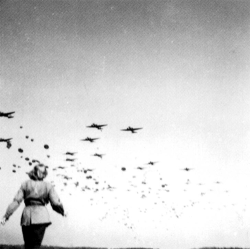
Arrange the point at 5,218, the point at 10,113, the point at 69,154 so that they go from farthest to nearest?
1. the point at 69,154
2. the point at 10,113
3. the point at 5,218

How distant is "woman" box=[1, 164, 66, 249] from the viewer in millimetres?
4812

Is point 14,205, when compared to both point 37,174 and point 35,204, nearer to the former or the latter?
point 35,204

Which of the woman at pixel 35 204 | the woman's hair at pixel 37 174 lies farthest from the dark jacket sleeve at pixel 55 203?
the woman's hair at pixel 37 174

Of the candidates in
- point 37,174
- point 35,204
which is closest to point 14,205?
point 35,204

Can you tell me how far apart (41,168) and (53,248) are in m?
6.66

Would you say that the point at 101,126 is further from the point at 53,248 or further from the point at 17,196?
the point at 17,196

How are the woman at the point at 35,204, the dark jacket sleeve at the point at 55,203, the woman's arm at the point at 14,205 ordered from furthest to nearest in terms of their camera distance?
the dark jacket sleeve at the point at 55,203, the woman at the point at 35,204, the woman's arm at the point at 14,205

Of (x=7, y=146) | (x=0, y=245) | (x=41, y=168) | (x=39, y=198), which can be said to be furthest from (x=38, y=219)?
(x=0, y=245)

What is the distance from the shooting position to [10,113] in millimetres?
10188

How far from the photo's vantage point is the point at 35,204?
4.92 metres

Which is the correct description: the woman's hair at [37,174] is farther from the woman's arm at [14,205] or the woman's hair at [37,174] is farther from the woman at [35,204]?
the woman's arm at [14,205]

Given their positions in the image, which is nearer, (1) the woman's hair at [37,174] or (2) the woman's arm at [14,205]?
(2) the woman's arm at [14,205]

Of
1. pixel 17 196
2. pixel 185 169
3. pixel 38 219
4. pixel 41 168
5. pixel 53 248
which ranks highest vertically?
pixel 41 168

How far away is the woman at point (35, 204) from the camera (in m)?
4.81
